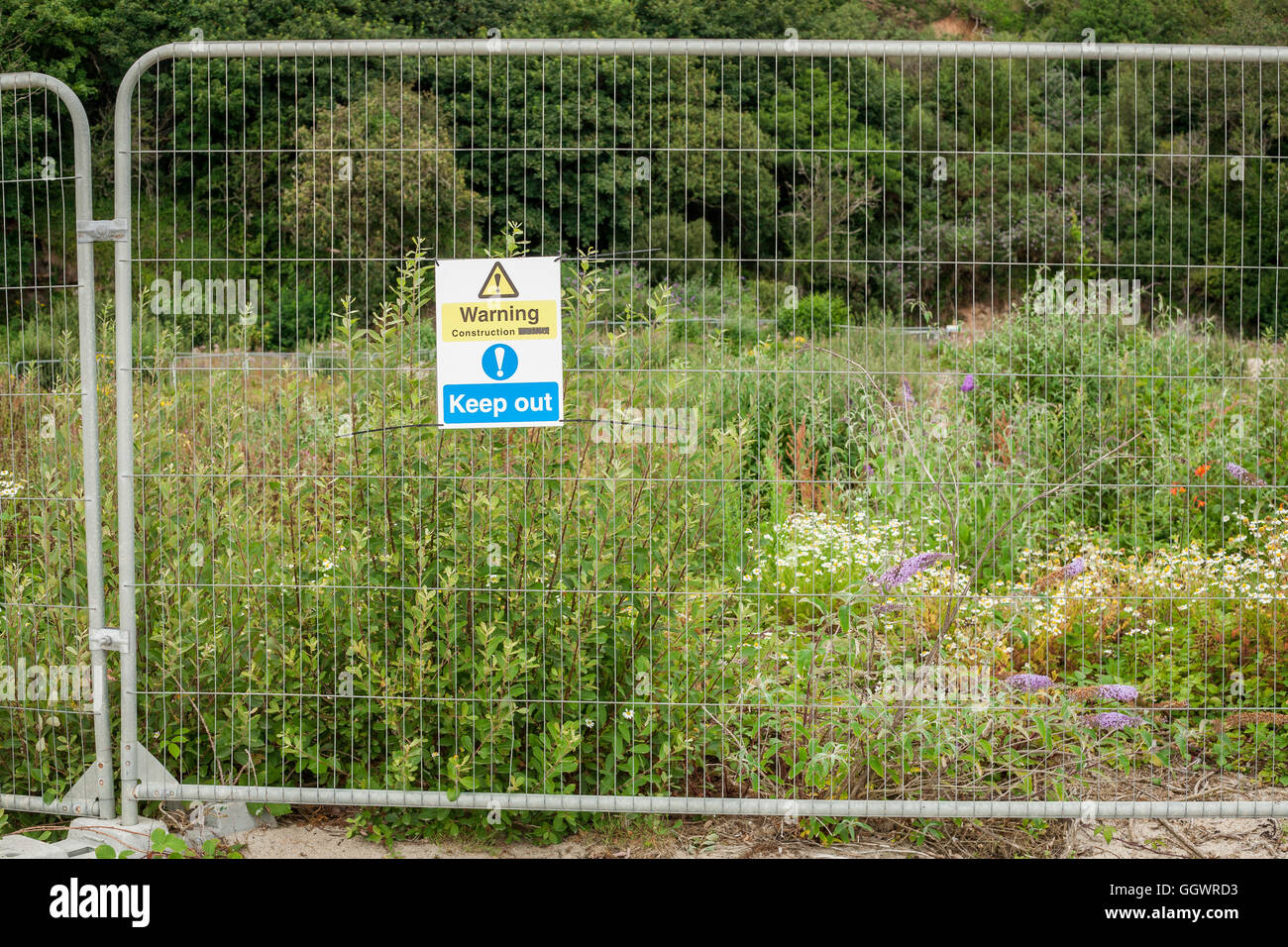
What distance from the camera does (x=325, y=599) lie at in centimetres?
374

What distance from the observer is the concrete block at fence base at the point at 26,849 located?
3.56 metres

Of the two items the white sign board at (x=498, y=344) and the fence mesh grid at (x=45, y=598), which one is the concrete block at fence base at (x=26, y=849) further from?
the white sign board at (x=498, y=344)

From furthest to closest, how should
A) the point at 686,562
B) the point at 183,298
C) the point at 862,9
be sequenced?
the point at 862,9, the point at 183,298, the point at 686,562

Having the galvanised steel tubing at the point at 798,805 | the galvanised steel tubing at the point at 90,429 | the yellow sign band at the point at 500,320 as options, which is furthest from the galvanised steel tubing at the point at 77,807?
the yellow sign band at the point at 500,320

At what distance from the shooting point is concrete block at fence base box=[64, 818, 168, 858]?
3.65 m

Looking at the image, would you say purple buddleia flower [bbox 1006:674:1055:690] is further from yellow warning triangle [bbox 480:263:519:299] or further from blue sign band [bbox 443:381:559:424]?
yellow warning triangle [bbox 480:263:519:299]

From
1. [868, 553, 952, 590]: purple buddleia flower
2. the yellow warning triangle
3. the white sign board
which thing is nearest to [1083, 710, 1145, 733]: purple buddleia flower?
[868, 553, 952, 590]: purple buddleia flower

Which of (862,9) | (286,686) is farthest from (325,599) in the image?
(862,9)

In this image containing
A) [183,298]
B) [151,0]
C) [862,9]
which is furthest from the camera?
[862,9]

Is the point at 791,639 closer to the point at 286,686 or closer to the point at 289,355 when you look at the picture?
the point at 286,686

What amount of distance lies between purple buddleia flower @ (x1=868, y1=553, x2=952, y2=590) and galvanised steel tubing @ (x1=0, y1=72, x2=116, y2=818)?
110 inches

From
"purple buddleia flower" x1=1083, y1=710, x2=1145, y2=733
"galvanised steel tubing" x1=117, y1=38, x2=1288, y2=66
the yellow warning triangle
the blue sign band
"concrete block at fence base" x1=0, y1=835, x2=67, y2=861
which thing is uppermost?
"galvanised steel tubing" x1=117, y1=38, x2=1288, y2=66

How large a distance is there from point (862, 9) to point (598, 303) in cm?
4357

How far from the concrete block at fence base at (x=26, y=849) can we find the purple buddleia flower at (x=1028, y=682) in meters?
3.44
